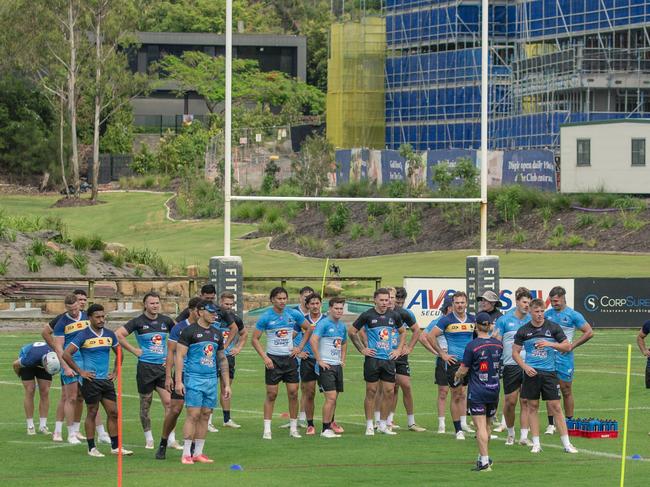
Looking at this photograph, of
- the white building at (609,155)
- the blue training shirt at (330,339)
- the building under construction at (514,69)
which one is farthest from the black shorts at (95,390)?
the building under construction at (514,69)

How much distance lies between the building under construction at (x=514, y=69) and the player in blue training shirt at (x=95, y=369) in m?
53.7

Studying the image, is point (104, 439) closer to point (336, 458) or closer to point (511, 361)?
point (336, 458)

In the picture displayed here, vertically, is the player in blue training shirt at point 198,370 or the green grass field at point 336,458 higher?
the player in blue training shirt at point 198,370

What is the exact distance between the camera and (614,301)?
36250mm

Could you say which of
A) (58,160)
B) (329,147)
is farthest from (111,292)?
(58,160)

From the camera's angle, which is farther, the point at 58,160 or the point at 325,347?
the point at 58,160

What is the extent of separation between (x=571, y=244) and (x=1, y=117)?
50599 mm

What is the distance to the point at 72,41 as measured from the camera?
82.1 meters

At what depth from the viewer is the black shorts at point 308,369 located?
1923 centimetres

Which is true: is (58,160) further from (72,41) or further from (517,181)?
(517,181)

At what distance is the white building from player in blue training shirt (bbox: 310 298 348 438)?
1583 inches

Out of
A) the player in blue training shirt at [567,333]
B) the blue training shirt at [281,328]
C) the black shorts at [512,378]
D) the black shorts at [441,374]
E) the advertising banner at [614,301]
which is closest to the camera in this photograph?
the black shorts at [512,378]

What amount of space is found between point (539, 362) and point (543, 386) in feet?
0.95

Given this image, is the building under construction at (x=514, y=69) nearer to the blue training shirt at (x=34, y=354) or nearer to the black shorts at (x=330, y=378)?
the black shorts at (x=330, y=378)
